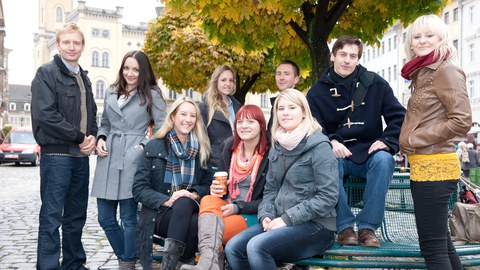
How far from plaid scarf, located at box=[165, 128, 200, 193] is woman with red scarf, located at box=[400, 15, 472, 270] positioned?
2.01 metres

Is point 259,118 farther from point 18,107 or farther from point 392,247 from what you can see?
point 18,107

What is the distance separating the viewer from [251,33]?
27.3 feet

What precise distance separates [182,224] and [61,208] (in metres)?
1.28

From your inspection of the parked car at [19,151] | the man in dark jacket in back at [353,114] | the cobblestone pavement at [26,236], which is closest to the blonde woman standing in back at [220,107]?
the man in dark jacket in back at [353,114]

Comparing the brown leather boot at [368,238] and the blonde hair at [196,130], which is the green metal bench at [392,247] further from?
the blonde hair at [196,130]

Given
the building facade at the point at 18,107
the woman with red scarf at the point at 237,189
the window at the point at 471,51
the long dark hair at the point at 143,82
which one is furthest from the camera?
the building facade at the point at 18,107

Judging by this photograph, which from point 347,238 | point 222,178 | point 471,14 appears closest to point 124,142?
point 222,178

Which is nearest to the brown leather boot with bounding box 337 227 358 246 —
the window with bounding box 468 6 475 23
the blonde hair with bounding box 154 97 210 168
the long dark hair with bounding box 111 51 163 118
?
the blonde hair with bounding box 154 97 210 168

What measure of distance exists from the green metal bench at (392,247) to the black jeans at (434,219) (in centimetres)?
25

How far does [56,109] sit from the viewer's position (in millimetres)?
5152

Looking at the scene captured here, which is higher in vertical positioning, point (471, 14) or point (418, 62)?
point (471, 14)

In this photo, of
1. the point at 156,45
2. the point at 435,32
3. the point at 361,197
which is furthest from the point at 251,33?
the point at 156,45

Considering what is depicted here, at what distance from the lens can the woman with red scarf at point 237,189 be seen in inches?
179

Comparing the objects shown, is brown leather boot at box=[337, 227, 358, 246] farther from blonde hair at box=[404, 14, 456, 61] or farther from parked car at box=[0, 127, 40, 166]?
parked car at box=[0, 127, 40, 166]
